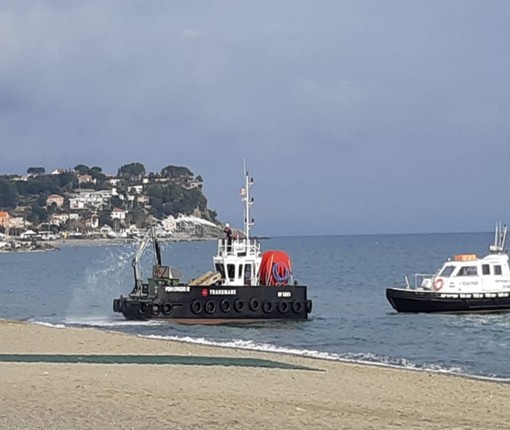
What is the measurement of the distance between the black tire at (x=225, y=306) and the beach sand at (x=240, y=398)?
42.4ft

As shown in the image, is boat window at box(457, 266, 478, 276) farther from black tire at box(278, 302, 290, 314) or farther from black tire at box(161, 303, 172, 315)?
black tire at box(161, 303, 172, 315)

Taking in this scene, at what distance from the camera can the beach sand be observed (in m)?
14.2

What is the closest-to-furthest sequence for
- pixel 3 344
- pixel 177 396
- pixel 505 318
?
pixel 177 396
pixel 3 344
pixel 505 318

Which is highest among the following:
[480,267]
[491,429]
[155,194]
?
[155,194]

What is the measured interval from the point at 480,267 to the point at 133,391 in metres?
27.1

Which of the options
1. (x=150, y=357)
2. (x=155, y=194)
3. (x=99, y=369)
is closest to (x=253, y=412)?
(x=99, y=369)

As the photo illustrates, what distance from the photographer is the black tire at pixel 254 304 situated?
37.8 m

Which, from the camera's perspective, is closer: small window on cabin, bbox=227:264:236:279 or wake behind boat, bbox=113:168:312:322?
wake behind boat, bbox=113:168:312:322

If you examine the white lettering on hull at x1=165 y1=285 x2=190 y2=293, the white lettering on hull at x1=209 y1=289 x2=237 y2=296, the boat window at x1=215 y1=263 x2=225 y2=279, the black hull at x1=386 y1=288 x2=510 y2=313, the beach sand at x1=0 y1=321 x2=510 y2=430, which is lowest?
the beach sand at x1=0 y1=321 x2=510 y2=430

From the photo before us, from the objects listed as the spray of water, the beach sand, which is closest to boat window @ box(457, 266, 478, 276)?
the spray of water

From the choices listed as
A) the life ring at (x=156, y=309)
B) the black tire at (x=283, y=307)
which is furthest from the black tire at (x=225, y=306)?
the life ring at (x=156, y=309)

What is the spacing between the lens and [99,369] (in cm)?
2083

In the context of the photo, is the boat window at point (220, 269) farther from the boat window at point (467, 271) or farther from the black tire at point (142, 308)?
the boat window at point (467, 271)

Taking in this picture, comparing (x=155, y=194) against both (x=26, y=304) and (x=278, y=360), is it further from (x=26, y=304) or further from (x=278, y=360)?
(x=278, y=360)
